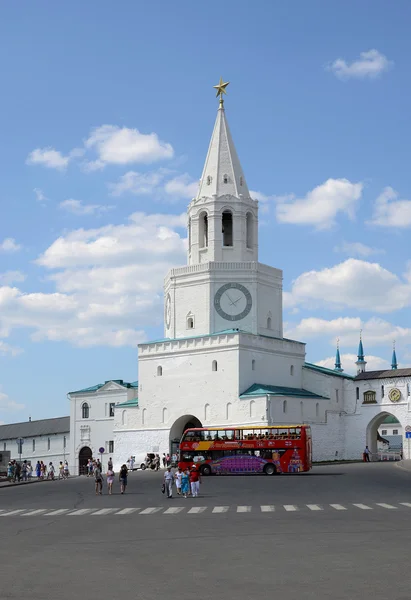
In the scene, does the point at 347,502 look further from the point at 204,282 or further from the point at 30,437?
the point at 30,437

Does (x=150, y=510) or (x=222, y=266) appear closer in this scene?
(x=150, y=510)

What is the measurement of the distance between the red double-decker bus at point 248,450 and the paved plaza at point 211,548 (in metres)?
22.1

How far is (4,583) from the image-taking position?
13.0 metres

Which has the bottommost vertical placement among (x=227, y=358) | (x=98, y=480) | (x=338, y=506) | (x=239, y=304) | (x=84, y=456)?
(x=338, y=506)

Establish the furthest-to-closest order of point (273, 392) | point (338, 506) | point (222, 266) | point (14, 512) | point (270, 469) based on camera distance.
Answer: point (222, 266) → point (273, 392) → point (270, 469) → point (14, 512) → point (338, 506)

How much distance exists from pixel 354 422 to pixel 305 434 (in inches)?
1041

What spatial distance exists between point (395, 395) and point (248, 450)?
2626 cm

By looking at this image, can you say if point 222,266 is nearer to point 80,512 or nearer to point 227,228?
point 227,228

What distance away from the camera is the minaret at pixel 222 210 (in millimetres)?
75938

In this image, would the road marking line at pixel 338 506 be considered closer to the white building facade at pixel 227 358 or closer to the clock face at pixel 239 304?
the white building facade at pixel 227 358

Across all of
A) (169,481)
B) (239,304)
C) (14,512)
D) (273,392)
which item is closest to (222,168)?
(239,304)

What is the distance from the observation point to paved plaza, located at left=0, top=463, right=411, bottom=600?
12.3 m

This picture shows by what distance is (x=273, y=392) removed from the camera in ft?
232

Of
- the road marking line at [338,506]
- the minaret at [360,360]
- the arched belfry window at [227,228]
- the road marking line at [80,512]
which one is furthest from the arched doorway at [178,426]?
the road marking line at [338,506]
